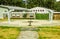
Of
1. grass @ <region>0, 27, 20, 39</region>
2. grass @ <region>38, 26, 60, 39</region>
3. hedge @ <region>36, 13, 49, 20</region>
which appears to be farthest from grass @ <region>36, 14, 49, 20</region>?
grass @ <region>0, 27, 20, 39</region>

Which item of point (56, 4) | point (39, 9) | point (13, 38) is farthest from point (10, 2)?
point (13, 38)

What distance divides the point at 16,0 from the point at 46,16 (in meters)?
35.1

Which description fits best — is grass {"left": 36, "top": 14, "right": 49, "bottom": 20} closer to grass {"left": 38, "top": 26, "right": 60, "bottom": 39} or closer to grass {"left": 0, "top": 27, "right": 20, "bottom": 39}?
grass {"left": 38, "top": 26, "right": 60, "bottom": 39}

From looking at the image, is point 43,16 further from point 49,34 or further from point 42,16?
point 49,34

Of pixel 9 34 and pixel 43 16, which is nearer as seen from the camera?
pixel 9 34

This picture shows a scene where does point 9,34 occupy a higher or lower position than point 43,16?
higher

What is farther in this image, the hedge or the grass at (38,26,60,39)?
the hedge

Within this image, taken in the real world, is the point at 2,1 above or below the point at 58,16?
above

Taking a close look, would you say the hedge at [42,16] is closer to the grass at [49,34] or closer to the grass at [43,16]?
the grass at [43,16]

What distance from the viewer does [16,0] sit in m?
72.2

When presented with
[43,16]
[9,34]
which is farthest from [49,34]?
[43,16]

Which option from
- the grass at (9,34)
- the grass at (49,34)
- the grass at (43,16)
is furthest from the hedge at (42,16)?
the grass at (9,34)

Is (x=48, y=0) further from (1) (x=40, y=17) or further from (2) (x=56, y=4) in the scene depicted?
(1) (x=40, y=17)

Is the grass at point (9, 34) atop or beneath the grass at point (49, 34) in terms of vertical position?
atop
